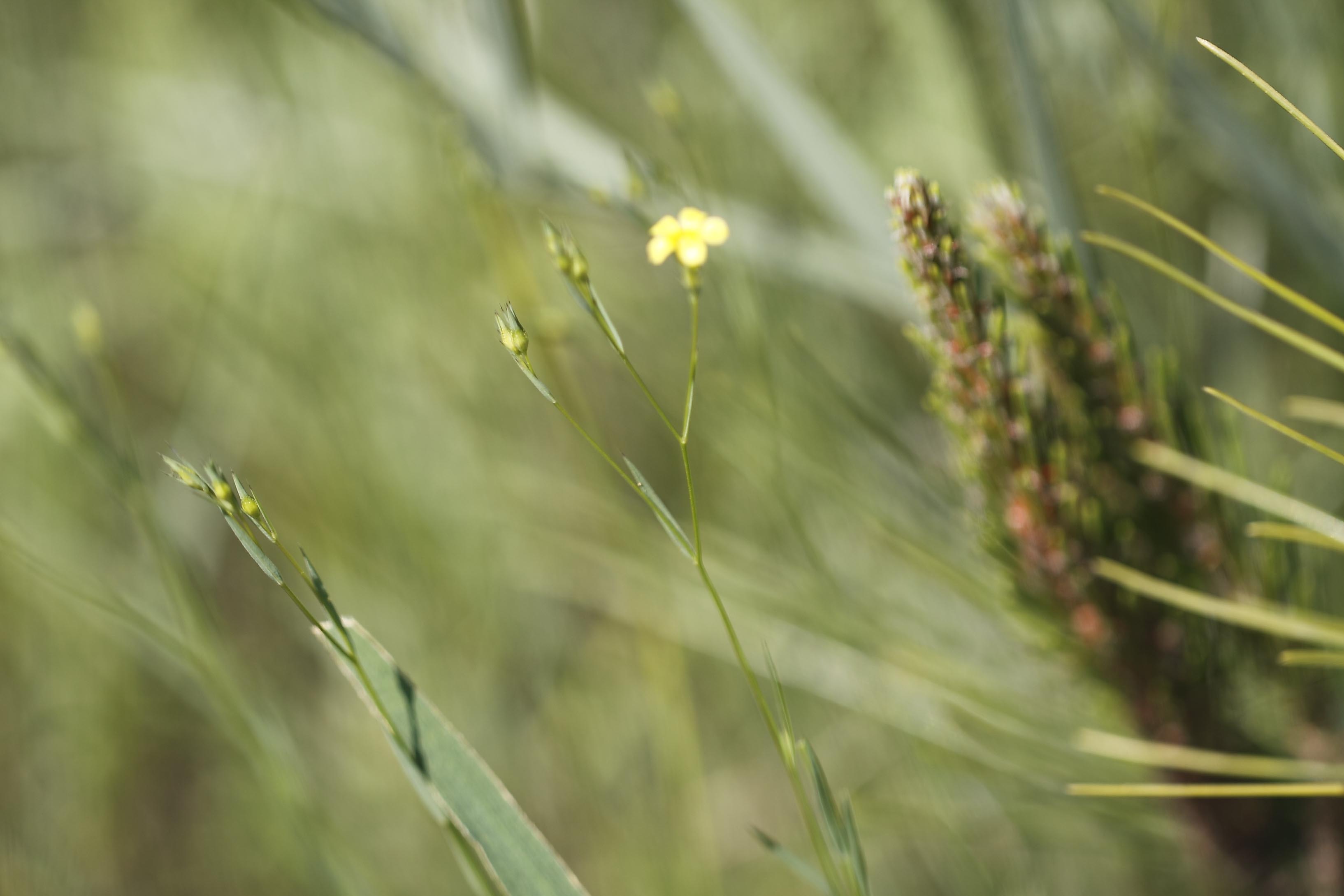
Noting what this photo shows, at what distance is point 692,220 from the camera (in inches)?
11.8

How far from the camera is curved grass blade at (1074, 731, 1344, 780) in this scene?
0.32 meters

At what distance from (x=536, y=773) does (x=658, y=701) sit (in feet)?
0.97

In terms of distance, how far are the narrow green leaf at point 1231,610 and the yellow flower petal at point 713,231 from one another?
0.18 meters

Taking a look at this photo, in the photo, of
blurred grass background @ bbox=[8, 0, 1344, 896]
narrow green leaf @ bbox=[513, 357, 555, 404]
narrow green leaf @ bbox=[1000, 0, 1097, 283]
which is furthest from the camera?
blurred grass background @ bbox=[8, 0, 1344, 896]

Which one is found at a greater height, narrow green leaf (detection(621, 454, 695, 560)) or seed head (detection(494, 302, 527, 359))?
seed head (detection(494, 302, 527, 359))

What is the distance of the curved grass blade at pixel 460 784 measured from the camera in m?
0.30

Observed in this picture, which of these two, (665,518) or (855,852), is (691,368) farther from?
(855,852)

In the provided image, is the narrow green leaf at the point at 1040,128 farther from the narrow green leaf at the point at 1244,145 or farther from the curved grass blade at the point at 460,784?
the curved grass blade at the point at 460,784

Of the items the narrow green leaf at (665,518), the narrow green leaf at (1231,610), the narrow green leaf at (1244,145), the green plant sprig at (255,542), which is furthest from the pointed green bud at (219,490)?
the narrow green leaf at (1244,145)

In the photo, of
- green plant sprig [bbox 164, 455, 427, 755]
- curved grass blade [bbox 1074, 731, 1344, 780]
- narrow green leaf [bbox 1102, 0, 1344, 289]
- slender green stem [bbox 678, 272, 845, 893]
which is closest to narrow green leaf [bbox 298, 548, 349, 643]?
green plant sprig [bbox 164, 455, 427, 755]

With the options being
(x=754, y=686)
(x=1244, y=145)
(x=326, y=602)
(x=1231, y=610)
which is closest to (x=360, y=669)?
Answer: (x=326, y=602)

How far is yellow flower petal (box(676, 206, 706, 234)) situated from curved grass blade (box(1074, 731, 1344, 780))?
23cm

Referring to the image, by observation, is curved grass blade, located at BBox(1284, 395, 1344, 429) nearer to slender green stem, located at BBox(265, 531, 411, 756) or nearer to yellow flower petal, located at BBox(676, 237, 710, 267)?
yellow flower petal, located at BBox(676, 237, 710, 267)

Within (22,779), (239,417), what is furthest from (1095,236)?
(22,779)
